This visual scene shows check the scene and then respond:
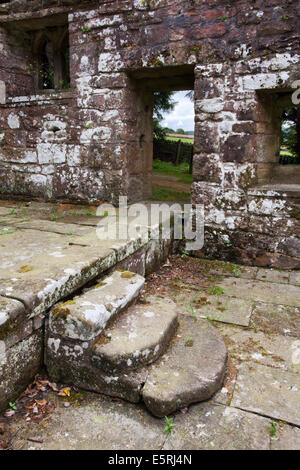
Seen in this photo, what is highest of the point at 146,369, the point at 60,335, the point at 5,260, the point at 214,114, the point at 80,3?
the point at 80,3

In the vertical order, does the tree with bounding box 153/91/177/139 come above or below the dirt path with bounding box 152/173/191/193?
above

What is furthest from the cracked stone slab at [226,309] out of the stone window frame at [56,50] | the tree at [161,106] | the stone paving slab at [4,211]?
the tree at [161,106]

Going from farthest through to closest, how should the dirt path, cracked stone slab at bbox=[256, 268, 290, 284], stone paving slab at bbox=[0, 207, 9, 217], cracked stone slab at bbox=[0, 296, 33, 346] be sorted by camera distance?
the dirt path → stone paving slab at bbox=[0, 207, 9, 217] → cracked stone slab at bbox=[256, 268, 290, 284] → cracked stone slab at bbox=[0, 296, 33, 346]

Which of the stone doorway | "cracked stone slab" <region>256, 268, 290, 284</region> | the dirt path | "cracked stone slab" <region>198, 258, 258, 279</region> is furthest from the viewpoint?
the dirt path

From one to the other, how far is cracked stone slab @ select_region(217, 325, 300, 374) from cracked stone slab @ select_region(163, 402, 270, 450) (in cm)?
52

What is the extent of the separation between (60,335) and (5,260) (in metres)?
0.73

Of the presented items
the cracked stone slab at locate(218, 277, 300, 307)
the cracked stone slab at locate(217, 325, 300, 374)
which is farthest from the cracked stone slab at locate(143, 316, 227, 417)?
the cracked stone slab at locate(218, 277, 300, 307)

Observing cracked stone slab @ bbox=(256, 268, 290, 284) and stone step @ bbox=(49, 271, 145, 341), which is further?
cracked stone slab @ bbox=(256, 268, 290, 284)

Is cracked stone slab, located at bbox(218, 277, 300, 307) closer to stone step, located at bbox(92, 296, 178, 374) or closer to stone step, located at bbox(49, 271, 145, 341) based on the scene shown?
stone step, located at bbox(92, 296, 178, 374)

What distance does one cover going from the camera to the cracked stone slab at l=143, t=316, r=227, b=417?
5.65 feet

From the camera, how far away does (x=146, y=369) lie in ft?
6.18

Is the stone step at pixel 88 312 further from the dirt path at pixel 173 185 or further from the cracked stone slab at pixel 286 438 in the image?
the dirt path at pixel 173 185

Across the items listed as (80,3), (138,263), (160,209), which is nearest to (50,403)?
(138,263)
